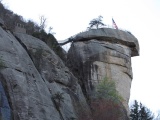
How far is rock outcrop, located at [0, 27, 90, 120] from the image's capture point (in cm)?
1920

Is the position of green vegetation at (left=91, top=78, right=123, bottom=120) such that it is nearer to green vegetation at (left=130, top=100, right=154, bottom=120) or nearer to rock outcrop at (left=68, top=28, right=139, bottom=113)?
rock outcrop at (left=68, top=28, right=139, bottom=113)

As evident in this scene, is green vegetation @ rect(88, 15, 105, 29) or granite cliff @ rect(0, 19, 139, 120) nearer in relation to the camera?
granite cliff @ rect(0, 19, 139, 120)

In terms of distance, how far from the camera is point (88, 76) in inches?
1254

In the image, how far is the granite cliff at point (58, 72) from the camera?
19.6 metres

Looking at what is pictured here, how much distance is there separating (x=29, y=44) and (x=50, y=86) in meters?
3.90

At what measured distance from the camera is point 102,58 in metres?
33.1

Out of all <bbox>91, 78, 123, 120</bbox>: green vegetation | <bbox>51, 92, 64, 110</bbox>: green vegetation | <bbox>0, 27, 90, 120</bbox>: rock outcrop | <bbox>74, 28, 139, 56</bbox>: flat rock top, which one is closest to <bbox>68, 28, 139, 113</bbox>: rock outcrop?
<bbox>74, 28, 139, 56</bbox>: flat rock top

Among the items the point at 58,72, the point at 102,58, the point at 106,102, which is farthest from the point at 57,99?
the point at 102,58

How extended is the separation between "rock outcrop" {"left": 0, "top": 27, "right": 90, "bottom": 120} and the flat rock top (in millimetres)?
8027

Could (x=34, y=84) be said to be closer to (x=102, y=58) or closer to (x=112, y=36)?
(x=102, y=58)

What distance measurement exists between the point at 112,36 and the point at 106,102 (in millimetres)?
8773

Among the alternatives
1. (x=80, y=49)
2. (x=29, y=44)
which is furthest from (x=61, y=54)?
(x=29, y=44)

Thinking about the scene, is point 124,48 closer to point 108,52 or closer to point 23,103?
point 108,52

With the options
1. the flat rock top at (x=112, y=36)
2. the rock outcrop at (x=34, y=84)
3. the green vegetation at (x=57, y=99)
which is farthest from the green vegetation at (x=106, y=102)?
the flat rock top at (x=112, y=36)
